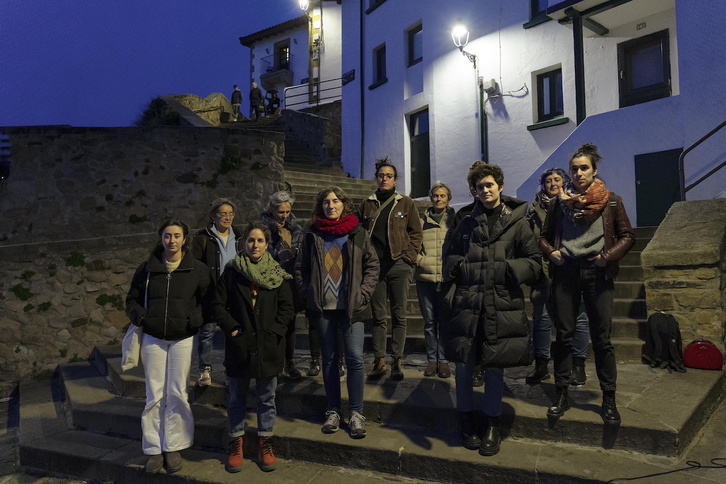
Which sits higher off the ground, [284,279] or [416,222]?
[416,222]

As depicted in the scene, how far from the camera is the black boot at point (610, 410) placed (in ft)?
10.3

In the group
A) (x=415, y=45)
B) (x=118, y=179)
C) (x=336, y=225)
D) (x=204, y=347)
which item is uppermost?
(x=415, y=45)

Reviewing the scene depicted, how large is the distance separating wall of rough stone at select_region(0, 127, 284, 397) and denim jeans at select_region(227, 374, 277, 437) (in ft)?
13.2

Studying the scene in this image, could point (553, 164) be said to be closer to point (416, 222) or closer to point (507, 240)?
point (416, 222)

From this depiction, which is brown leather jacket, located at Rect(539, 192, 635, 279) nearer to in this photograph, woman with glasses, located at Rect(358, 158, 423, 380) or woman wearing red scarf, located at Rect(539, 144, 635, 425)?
woman wearing red scarf, located at Rect(539, 144, 635, 425)

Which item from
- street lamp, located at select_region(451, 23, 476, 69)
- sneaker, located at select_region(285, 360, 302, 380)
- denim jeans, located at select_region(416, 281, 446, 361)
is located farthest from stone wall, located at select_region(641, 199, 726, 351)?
street lamp, located at select_region(451, 23, 476, 69)

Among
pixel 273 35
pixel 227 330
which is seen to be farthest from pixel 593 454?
pixel 273 35

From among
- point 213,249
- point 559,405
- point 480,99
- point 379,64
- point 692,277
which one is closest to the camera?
point 559,405

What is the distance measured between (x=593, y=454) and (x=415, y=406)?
1.18 meters

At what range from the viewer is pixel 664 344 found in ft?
14.4

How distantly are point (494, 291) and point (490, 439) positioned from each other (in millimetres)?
934

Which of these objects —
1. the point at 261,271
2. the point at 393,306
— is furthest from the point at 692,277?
the point at 261,271

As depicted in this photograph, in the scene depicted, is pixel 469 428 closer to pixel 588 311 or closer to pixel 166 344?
pixel 588 311

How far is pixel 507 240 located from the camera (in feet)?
10.5
